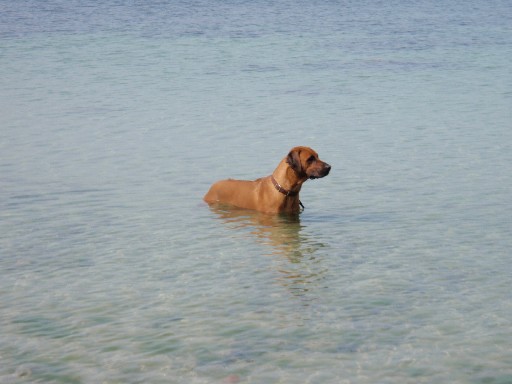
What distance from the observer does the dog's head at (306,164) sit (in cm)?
1177

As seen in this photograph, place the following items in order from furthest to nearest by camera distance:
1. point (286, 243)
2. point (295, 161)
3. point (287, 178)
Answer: point (287, 178)
point (295, 161)
point (286, 243)

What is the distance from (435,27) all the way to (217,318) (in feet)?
108

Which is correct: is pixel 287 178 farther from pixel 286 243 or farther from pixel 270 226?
pixel 286 243

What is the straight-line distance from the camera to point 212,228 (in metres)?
11.9

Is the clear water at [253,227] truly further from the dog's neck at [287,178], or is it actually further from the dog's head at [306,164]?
the dog's head at [306,164]

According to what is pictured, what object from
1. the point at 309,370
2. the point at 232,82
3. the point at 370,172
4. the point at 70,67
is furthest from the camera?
the point at 70,67

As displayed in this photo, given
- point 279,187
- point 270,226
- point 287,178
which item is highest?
point 287,178

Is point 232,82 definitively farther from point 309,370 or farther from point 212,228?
point 309,370

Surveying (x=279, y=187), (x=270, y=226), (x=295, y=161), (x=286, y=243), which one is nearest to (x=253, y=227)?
(x=270, y=226)

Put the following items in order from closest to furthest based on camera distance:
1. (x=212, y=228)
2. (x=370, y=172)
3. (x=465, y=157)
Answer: (x=212, y=228) → (x=370, y=172) → (x=465, y=157)

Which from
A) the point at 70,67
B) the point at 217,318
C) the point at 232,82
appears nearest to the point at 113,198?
the point at 217,318

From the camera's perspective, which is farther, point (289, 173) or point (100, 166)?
point (100, 166)

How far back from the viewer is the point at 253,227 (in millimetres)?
11805

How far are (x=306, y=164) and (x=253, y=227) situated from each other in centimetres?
97
